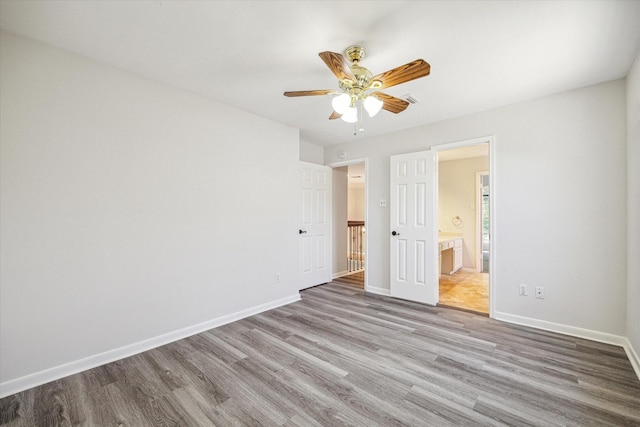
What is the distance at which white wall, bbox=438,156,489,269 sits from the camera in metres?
5.95

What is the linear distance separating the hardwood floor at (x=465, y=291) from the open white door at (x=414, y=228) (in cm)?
41

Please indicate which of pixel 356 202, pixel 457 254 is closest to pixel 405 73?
pixel 457 254

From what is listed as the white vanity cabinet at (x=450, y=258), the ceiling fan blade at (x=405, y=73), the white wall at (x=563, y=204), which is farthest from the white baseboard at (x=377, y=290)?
the ceiling fan blade at (x=405, y=73)

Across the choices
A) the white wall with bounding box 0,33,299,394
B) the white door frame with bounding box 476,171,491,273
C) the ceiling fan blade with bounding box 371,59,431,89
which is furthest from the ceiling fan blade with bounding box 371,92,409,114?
the white door frame with bounding box 476,171,491,273

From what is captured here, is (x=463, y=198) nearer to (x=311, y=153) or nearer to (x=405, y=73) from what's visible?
(x=311, y=153)

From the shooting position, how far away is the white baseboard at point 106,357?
1.95 meters

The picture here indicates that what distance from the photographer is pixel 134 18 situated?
1811 millimetres

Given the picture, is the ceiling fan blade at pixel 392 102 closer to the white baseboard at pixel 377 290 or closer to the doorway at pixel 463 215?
the white baseboard at pixel 377 290

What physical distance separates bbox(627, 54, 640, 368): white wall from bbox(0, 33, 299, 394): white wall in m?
3.72

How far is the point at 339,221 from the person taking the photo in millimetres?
5398

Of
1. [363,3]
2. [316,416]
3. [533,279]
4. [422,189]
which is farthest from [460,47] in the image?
[316,416]

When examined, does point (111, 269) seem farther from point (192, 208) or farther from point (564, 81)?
point (564, 81)

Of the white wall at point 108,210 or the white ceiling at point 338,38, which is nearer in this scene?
the white ceiling at point 338,38

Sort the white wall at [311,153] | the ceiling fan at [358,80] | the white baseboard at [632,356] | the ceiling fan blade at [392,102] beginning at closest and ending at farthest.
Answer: the ceiling fan at [358,80] → the white baseboard at [632,356] → the ceiling fan blade at [392,102] → the white wall at [311,153]
